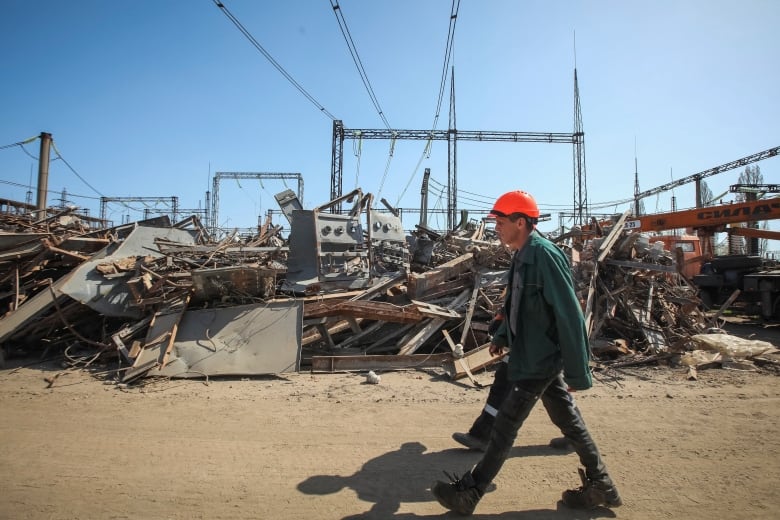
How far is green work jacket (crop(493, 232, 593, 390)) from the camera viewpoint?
2.37 metres

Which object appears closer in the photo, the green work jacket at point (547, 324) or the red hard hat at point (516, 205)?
the green work jacket at point (547, 324)

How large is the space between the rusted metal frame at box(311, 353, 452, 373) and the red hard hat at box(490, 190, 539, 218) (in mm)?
3961

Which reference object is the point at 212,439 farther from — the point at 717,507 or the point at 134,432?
the point at 717,507

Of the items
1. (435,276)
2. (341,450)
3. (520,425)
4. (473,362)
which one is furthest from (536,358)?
(435,276)

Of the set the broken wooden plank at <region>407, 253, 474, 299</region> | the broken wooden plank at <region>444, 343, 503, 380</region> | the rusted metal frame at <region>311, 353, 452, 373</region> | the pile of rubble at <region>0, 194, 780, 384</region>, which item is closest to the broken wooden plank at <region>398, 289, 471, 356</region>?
the pile of rubble at <region>0, 194, 780, 384</region>

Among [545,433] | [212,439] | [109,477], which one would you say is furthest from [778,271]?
[109,477]

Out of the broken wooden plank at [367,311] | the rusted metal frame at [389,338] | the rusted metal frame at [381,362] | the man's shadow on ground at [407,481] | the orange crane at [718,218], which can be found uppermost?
the orange crane at [718,218]

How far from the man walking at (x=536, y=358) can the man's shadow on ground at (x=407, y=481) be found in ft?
0.57

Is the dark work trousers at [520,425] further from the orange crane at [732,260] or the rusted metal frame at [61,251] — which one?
the rusted metal frame at [61,251]

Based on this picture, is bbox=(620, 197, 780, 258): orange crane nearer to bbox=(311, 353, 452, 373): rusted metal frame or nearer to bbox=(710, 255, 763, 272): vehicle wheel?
bbox=(710, 255, 763, 272): vehicle wheel

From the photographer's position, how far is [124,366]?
20.2ft

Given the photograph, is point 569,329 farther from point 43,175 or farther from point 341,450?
point 43,175

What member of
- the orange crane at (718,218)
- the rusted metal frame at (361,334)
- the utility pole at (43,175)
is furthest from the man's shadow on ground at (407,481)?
the utility pole at (43,175)

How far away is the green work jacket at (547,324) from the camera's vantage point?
2.37m
